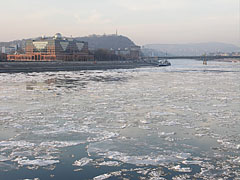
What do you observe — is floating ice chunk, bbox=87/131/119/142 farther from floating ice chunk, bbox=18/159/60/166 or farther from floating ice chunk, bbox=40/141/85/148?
floating ice chunk, bbox=18/159/60/166

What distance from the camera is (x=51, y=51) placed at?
11219 centimetres

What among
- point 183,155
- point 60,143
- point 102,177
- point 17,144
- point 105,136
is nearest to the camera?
point 102,177

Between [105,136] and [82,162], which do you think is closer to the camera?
[82,162]

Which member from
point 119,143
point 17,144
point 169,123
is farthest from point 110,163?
point 169,123

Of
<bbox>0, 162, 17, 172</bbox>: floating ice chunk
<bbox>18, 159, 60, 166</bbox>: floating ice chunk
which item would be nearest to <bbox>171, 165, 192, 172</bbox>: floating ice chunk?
<bbox>18, 159, 60, 166</bbox>: floating ice chunk

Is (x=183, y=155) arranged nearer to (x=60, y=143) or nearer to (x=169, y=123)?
(x=60, y=143)

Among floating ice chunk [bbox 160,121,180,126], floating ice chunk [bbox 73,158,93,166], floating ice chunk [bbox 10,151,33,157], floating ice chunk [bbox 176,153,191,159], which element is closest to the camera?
floating ice chunk [bbox 73,158,93,166]

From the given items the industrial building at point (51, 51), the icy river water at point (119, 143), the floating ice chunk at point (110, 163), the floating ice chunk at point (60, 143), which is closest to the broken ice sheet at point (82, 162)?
the icy river water at point (119, 143)

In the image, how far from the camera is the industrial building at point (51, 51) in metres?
111

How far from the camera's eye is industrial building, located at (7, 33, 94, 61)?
111 metres

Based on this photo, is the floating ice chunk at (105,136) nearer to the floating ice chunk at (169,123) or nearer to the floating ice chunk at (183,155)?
the floating ice chunk at (169,123)

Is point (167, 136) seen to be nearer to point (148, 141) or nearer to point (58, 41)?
point (148, 141)

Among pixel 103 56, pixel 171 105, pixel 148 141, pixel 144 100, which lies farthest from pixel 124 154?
pixel 103 56

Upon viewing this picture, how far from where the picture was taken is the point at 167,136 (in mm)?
9961
